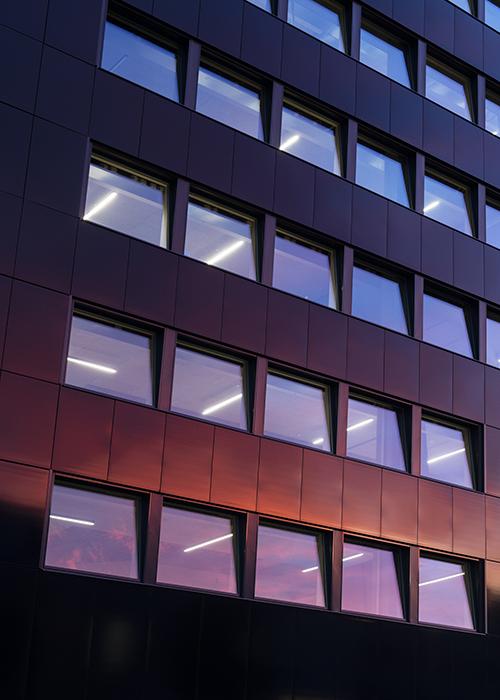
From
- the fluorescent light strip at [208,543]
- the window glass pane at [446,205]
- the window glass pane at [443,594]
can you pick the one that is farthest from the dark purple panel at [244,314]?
the window glass pane at [446,205]

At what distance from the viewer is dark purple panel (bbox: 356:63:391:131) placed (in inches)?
1179

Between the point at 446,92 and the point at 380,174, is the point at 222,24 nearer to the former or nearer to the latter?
the point at 380,174

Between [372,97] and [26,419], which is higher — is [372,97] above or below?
above

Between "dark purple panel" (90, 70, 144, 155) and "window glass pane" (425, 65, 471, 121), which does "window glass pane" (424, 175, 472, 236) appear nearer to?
"window glass pane" (425, 65, 471, 121)

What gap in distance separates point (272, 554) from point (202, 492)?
88.6 inches

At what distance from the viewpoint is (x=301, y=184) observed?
27516 mm

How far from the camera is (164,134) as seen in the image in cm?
2542

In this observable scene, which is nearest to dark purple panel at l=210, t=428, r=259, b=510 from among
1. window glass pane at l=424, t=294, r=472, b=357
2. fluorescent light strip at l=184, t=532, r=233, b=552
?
fluorescent light strip at l=184, t=532, r=233, b=552

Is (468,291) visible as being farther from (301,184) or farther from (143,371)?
(143,371)

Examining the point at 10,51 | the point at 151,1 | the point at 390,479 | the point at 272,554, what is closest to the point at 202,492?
the point at 272,554

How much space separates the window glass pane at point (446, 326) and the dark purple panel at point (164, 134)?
7890 mm

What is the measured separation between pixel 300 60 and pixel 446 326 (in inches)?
304

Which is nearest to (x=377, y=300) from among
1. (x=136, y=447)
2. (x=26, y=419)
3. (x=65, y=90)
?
(x=136, y=447)

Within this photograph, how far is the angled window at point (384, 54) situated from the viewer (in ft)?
103
